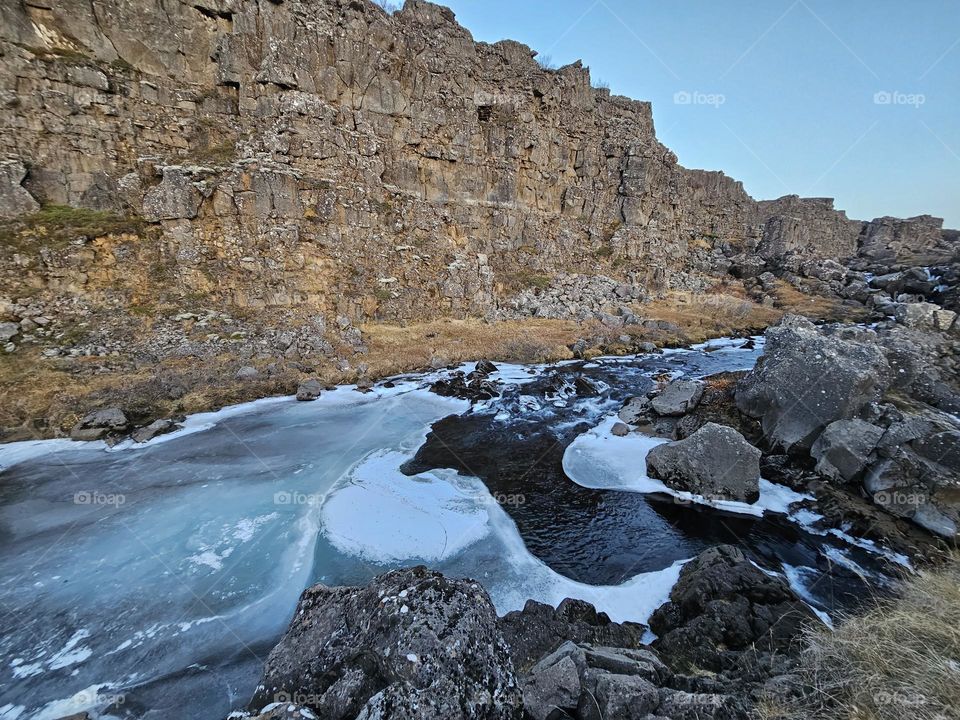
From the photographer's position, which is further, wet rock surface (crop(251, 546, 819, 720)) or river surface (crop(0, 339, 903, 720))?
river surface (crop(0, 339, 903, 720))

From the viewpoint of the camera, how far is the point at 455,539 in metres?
8.00

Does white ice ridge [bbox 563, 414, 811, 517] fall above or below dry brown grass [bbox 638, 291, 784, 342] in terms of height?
below

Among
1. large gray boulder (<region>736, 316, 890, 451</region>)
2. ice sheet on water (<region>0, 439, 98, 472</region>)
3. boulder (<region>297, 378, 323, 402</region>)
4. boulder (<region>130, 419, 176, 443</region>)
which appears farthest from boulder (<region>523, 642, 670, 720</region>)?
ice sheet on water (<region>0, 439, 98, 472</region>)

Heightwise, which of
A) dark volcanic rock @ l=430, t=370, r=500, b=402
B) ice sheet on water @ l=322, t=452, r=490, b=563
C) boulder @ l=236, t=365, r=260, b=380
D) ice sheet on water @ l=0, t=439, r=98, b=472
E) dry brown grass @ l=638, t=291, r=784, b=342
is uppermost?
dry brown grass @ l=638, t=291, r=784, b=342

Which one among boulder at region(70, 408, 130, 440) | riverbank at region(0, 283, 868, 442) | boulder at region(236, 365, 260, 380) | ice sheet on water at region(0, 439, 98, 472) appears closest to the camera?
ice sheet on water at region(0, 439, 98, 472)

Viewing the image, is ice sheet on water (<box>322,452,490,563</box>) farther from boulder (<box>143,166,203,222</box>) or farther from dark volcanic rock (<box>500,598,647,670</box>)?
boulder (<box>143,166,203,222</box>)

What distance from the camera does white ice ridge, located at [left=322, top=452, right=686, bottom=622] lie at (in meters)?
6.58

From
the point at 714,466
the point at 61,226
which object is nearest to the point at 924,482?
the point at 714,466

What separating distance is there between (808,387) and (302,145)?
24320 millimetres

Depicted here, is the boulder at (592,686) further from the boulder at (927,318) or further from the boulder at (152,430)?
the boulder at (927,318)

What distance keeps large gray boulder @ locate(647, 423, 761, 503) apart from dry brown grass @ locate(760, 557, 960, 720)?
5.27m

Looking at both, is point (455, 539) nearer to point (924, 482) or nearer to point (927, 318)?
point (924, 482)

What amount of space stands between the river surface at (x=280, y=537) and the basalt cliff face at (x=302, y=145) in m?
11.4

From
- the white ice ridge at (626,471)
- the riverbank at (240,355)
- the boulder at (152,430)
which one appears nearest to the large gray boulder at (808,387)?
the white ice ridge at (626,471)
